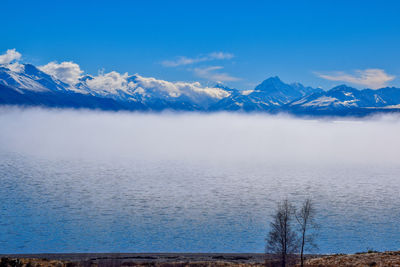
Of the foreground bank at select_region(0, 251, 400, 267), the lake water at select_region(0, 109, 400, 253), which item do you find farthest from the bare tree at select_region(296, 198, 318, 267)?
the foreground bank at select_region(0, 251, 400, 267)

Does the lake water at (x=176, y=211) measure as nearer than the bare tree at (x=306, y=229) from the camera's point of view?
No

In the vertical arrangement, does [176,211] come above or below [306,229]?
above

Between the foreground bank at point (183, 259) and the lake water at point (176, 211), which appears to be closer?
the foreground bank at point (183, 259)

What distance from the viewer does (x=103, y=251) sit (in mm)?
69438

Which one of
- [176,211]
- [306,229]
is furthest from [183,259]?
[176,211]

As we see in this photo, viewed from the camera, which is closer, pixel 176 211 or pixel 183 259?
pixel 183 259

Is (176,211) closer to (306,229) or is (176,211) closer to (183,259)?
(306,229)

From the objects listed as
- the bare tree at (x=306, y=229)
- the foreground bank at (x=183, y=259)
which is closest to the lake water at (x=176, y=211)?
the bare tree at (x=306, y=229)

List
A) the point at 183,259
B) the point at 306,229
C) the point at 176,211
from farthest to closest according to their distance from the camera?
the point at 176,211 → the point at 306,229 → the point at 183,259

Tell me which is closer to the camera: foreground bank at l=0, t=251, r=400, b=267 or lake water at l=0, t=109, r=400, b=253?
foreground bank at l=0, t=251, r=400, b=267

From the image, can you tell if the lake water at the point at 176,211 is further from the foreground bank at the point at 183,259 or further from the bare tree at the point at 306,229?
the foreground bank at the point at 183,259

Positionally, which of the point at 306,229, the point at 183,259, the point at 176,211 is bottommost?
the point at 183,259

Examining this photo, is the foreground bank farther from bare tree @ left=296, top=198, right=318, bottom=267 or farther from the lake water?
the lake water

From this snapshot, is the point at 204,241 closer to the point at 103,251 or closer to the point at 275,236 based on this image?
the point at 103,251
